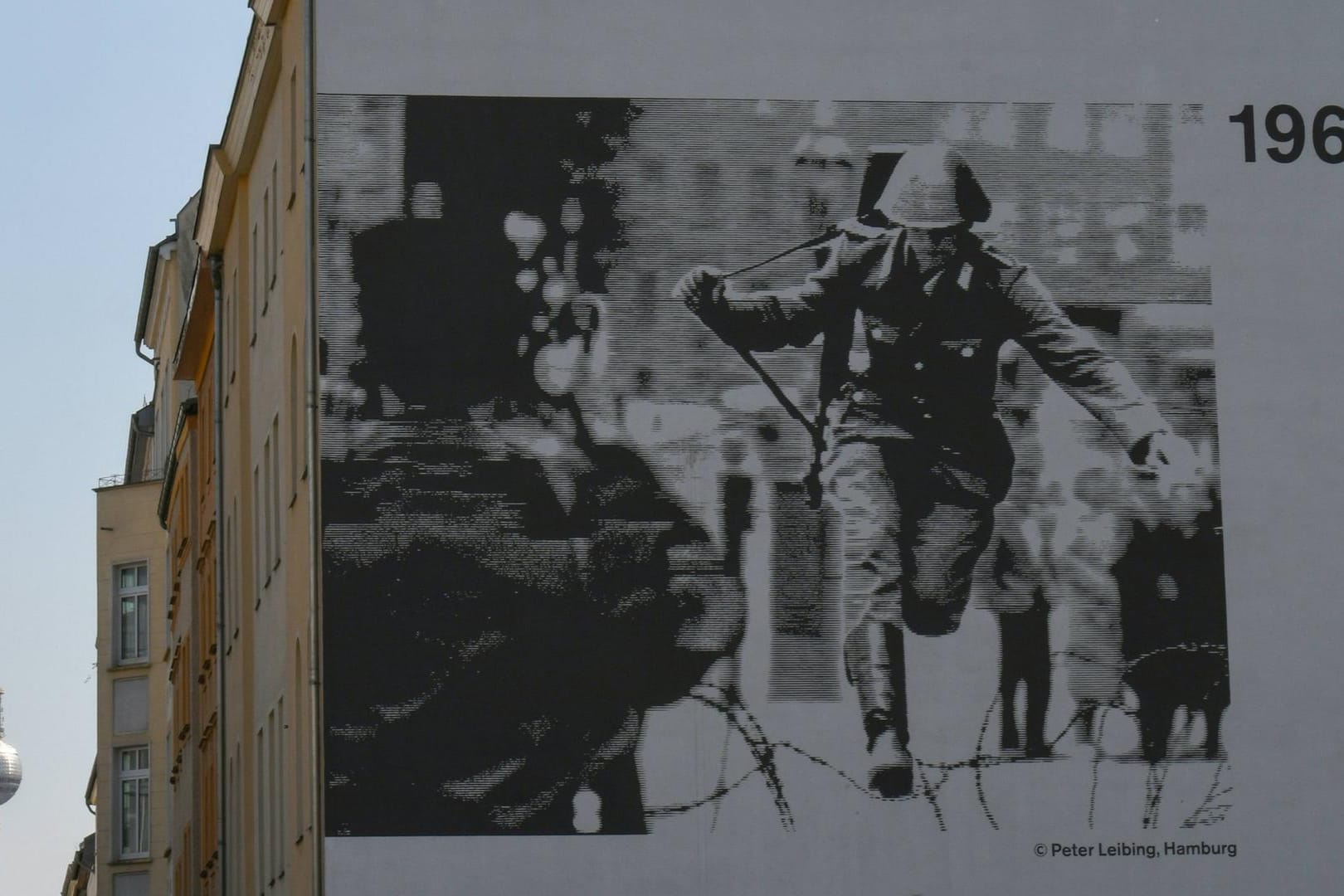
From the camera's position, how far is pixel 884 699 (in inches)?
1022

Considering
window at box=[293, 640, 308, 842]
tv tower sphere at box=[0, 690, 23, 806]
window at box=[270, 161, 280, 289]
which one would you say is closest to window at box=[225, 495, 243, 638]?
window at box=[270, 161, 280, 289]

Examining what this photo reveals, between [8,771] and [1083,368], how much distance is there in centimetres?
8722

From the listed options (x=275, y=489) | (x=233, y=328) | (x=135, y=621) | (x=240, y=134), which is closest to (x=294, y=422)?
(x=275, y=489)

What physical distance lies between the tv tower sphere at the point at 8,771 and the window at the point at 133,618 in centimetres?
5126

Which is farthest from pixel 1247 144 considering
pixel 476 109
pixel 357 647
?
pixel 357 647

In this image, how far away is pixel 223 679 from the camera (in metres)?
37.6

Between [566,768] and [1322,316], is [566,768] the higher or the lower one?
the lower one

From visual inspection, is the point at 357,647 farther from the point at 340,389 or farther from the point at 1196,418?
the point at 1196,418

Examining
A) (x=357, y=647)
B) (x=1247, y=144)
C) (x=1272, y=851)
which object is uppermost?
(x=1247, y=144)

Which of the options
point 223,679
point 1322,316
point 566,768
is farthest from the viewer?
point 223,679

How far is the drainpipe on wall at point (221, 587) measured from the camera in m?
37.8

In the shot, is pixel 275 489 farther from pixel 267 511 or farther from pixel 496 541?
pixel 496 541

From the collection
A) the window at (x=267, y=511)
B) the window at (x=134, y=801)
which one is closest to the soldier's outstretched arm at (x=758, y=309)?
the window at (x=267, y=511)

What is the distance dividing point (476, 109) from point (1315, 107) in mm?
8425
